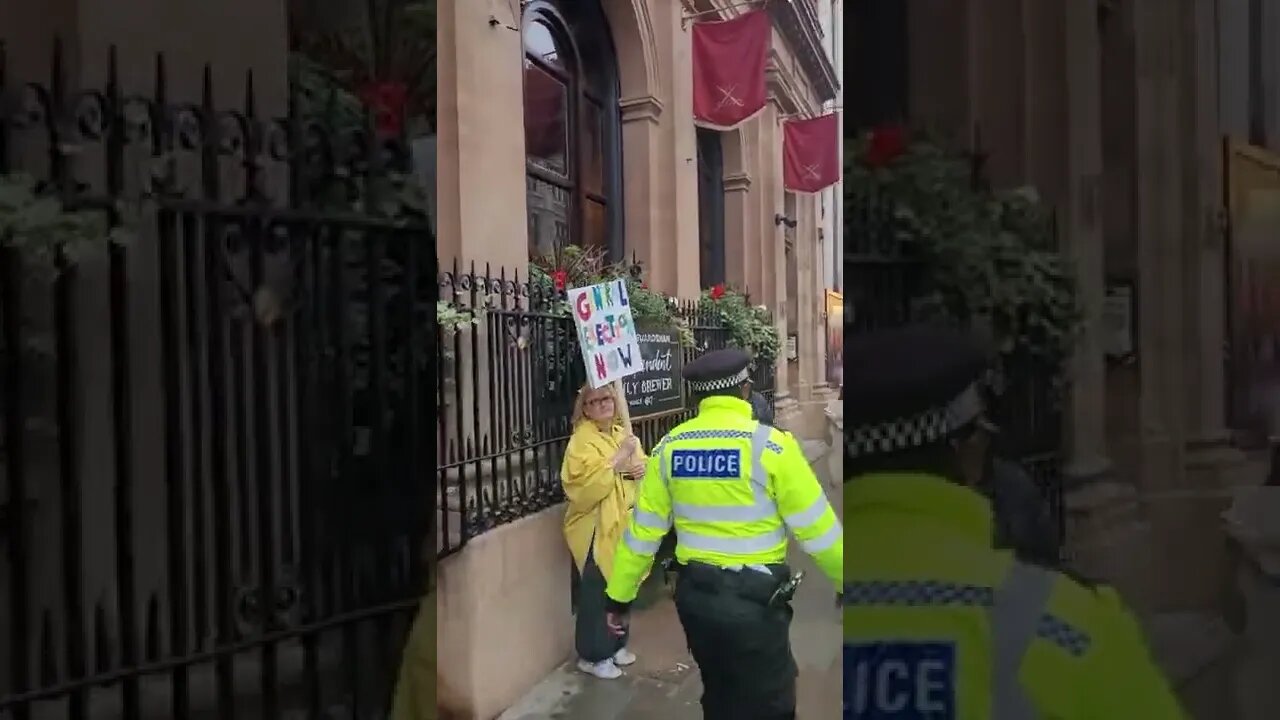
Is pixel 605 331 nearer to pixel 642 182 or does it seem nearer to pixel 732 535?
pixel 732 535

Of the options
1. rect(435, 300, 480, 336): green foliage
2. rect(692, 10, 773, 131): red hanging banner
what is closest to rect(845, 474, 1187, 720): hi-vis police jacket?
rect(435, 300, 480, 336): green foliage

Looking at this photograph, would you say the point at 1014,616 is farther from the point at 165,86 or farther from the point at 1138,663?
the point at 165,86

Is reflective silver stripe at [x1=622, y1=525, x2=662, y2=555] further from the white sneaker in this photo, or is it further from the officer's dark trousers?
the white sneaker

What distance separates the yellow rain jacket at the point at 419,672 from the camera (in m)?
2.06

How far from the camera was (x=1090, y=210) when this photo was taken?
4.81 ft

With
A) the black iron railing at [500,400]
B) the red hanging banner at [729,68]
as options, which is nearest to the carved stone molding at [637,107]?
the red hanging banner at [729,68]

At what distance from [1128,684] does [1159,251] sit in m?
0.69

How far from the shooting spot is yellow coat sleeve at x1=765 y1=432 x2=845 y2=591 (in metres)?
2.91

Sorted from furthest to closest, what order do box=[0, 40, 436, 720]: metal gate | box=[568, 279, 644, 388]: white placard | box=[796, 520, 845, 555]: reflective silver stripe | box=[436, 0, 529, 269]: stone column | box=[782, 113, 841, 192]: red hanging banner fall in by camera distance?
box=[782, 113, 841, 192]: red hanging banner < box=[568, 279, 644, 388]: white placard < box=[436, 0, 529, 269]: stone column < box=[796, 520, 845, 555]: reflective silver stripe < box=[0, 40, 436, 720]: metal gate

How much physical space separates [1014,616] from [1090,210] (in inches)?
26.2

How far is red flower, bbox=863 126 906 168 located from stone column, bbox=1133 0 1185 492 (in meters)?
0.37

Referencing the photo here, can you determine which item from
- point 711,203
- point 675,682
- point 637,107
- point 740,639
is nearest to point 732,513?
point 740,639

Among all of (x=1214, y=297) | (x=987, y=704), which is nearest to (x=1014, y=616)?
(x=987, y=704)

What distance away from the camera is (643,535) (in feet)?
10.2
